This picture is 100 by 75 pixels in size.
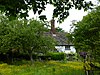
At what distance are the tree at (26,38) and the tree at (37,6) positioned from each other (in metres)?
37.5

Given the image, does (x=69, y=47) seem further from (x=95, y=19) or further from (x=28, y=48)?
(x=95, y=19)

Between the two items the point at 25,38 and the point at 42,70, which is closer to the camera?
the point at 42,70

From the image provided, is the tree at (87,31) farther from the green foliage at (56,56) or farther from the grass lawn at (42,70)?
the green foliage at (56,56)

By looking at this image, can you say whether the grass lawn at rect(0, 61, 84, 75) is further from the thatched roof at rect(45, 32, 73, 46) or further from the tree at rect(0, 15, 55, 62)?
the thatched roof at rect(45, 32, 73, 46)

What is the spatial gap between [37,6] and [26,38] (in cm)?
3813

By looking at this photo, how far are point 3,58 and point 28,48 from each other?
7.32 m

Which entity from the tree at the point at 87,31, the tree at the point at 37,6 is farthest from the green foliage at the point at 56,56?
the tree at the point at 37,6

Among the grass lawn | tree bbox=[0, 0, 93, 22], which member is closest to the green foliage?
the grass lawn

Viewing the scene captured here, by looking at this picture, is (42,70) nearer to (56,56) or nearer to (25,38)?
(25,38)

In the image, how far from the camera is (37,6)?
4.73 metres

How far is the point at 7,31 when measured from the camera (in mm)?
44875

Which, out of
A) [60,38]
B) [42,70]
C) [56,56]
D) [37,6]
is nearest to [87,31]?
[42,70]

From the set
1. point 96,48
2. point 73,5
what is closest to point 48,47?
point 96,48

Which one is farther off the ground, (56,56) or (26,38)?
(26,38)
